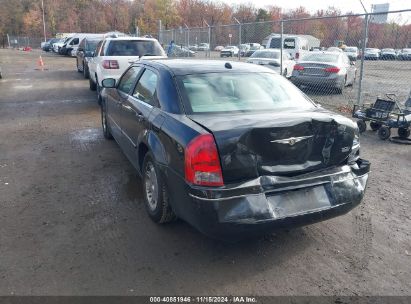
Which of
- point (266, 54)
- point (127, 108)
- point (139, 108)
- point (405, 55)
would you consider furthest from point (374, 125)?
point (266, 54)

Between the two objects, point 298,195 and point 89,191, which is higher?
point 298,195

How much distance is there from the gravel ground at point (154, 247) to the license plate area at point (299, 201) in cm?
51

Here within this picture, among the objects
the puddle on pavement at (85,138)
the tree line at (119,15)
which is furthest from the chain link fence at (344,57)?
the tree line at (119,15)

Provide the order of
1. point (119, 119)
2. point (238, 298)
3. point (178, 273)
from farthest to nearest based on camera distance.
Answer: point (119, 119) → point (178, 273) → point (238, 298)

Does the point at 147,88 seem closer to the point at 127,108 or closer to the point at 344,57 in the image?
the point at 127,108

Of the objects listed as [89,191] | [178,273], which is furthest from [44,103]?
[178,273]

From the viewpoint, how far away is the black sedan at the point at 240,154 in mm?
2949

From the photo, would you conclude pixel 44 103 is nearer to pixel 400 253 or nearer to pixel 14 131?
pixel 14 131

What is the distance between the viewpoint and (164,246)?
3.47 meters

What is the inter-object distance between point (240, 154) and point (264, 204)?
44 cm

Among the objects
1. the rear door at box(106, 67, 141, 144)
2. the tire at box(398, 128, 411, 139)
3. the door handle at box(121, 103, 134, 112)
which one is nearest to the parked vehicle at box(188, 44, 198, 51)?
the tire at box(398, 128, 411, 139)

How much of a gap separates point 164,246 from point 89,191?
1675 millimetres

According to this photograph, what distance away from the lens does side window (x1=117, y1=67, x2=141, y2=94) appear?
16.4 ft

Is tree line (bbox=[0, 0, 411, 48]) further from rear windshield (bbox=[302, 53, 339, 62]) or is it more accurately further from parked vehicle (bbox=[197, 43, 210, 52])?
rear windshield (bbox=[302, 53, 339, 62])
